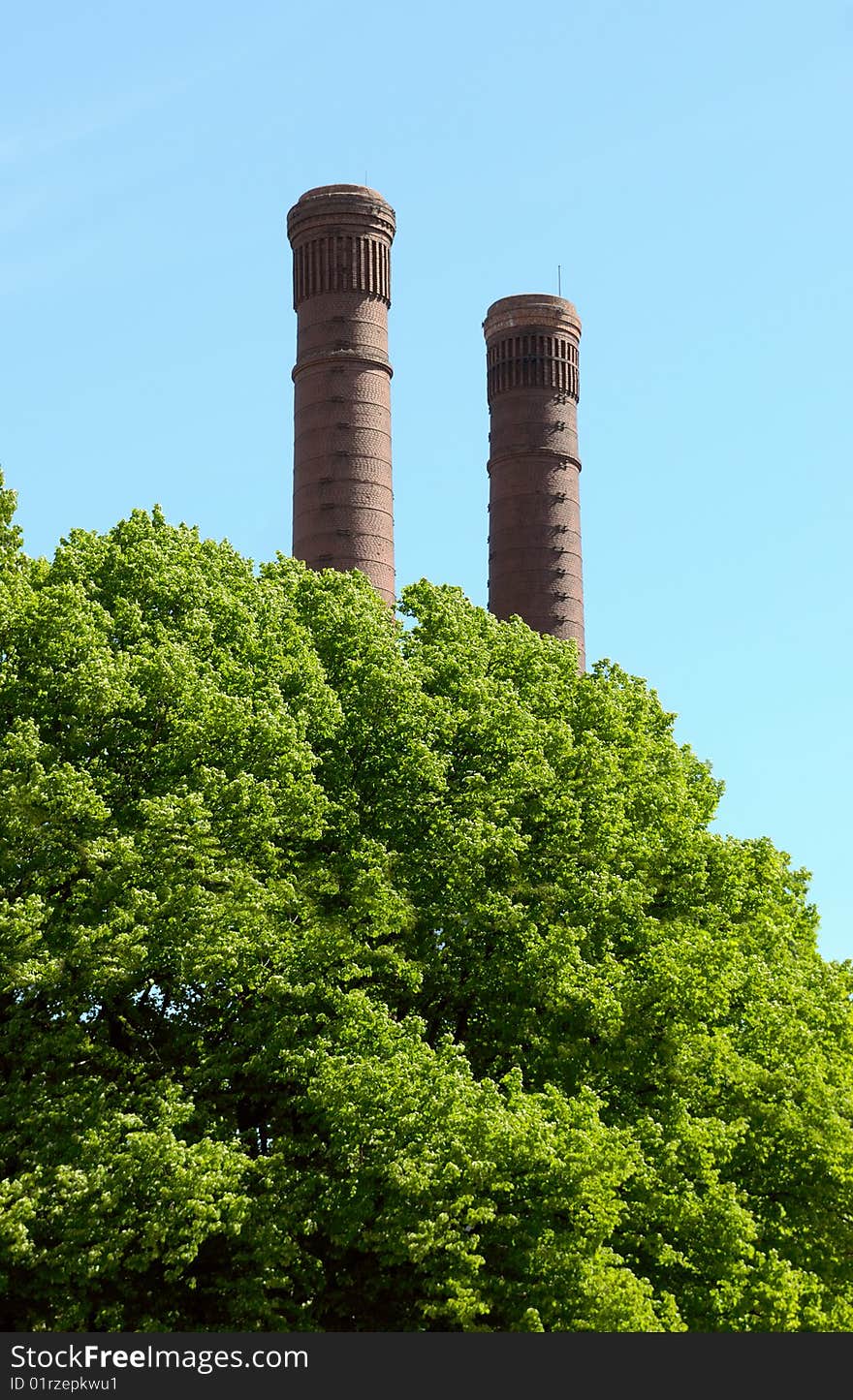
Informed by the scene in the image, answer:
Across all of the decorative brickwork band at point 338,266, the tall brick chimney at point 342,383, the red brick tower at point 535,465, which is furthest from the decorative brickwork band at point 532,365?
the decorative brickwork band at point 338,266

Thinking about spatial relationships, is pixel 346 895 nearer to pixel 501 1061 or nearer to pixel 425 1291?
pixel 501 1061

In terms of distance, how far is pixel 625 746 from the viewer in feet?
103

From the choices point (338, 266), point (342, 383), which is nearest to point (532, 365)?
point (338, 266)

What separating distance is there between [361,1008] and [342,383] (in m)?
38.1

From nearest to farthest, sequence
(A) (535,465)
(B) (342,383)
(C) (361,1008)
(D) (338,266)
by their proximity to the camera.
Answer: (C) (361,1008) → (B) (342,383) → (D) (338,266) → (A) (535,465)

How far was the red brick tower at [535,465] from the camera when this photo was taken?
2547 inches

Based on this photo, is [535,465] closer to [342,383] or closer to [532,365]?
[532,365]

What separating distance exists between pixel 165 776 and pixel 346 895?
3.19 meters

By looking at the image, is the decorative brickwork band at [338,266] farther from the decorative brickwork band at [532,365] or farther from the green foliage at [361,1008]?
the green foliage at [361,1008]

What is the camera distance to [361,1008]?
24000 mm

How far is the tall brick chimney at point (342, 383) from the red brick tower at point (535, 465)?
786cm

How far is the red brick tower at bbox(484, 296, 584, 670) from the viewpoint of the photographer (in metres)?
64.7

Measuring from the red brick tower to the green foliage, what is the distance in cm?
3514

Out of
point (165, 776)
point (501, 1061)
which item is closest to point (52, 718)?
point (165, 776)
